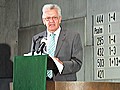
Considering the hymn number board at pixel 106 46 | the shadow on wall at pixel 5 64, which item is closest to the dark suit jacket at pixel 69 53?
the hymn number board at pixel 106 46

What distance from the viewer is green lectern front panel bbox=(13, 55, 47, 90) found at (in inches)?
82.0

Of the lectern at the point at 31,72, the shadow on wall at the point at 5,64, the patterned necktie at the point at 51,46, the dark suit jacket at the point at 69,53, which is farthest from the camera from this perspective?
the shadow on wall at the point at 5,64

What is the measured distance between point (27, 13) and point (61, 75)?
158 inches

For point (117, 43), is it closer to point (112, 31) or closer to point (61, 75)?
point (112, 31)

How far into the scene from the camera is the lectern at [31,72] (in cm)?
208

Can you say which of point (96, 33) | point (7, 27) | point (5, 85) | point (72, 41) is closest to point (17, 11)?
point (7, 27)

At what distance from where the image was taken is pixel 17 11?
21.5ft

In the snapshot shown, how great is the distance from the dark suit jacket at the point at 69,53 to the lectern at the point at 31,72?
172 mm

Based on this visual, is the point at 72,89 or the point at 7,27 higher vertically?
the point at 7,27

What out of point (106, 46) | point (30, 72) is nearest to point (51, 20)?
point (30, 72)

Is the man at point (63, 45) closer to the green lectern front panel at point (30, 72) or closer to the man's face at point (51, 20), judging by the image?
the man's face at point (51, 20)

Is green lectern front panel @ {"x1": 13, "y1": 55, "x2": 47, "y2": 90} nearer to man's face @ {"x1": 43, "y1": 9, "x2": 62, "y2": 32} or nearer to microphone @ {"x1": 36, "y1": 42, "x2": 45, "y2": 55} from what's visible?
microphone @ {"x1": 36, "y1": 42, "x2": 45, "y2": 55}

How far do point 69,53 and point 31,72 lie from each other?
389 mm

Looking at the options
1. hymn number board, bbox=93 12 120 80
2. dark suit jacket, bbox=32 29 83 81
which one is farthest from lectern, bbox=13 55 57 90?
hymn number board, bbox=93 12 120 80
